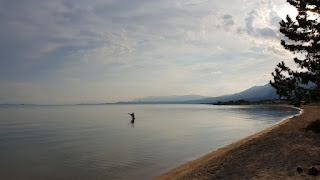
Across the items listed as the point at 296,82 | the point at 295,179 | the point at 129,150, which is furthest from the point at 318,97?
the point at 129,150

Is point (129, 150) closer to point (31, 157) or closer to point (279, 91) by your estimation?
point (31, 157)

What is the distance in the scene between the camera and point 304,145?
50.5 feet

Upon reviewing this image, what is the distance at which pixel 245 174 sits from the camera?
1127 centimetres

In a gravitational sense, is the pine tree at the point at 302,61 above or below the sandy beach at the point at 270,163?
above

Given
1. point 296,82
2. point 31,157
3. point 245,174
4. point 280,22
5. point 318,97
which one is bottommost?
point 31,157

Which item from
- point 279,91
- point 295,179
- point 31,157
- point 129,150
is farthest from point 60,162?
point 279,91

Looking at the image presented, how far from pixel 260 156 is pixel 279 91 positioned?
39.6 feet

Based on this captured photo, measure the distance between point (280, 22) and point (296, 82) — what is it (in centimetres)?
668

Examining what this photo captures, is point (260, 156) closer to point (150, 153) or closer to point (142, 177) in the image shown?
point (142, 177)

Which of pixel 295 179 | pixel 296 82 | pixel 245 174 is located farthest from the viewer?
pixel 296 82

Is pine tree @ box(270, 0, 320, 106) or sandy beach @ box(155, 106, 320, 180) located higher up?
pine tree @ box(270, 0, 320, 106)

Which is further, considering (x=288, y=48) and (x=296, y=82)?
(x=288, y=48)

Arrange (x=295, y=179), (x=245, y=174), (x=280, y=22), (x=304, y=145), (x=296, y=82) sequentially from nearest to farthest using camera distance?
(x=295, y=179) < (x=245, y=174) < (x=304, y=145) < (x=296, y=82) < (x=280, y=22)

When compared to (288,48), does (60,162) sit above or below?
below
